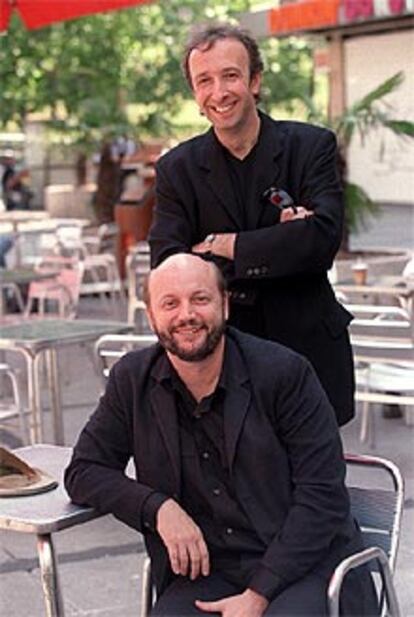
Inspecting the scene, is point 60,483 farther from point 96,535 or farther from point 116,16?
point 116,16

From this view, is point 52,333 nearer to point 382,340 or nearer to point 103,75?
point 382,340

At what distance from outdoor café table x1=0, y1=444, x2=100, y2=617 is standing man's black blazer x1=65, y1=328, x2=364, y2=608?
4 cm

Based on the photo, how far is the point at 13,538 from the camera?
5.44 m

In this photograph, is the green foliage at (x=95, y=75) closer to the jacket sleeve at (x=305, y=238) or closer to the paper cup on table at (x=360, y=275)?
the paper cup on table at (x=360, y=275)

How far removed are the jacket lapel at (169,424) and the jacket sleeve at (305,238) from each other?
19.0 inches

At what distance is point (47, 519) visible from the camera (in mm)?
2877

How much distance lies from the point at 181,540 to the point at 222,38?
1.18m

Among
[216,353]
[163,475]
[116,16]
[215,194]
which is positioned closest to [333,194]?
[215,194]

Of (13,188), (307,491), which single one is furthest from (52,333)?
(13,188)

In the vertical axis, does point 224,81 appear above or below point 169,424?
above

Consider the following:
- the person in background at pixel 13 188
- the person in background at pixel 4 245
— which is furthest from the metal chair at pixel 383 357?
the person in background at pixel 13 188

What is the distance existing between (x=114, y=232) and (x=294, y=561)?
10713 mm

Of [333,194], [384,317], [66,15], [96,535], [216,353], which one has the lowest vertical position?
[96,535]

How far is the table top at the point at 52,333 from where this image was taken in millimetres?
6035
